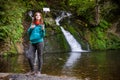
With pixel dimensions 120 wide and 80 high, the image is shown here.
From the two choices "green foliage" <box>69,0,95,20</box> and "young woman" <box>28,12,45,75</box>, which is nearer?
"young woman" <box>28,12,45,75</box>

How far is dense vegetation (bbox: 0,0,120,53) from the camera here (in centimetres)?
2317

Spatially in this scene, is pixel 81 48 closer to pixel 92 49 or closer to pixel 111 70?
pixel 92 49

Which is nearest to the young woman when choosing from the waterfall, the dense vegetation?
the dense vegetation

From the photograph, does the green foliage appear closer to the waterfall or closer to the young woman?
the waterfall

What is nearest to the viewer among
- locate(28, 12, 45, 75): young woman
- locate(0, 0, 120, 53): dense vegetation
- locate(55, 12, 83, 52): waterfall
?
locate(28, 12, 45, 75): young woman

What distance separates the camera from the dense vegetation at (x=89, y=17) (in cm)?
2317

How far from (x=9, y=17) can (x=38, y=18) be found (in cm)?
1193

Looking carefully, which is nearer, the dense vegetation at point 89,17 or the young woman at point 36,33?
the young woman at point 36,33

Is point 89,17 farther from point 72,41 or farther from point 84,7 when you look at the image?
point 72,41

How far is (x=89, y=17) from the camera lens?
27.9 meters

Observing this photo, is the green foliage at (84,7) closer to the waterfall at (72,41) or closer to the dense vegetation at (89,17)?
the dense vegetation at (89,17)

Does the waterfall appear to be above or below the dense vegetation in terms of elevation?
below

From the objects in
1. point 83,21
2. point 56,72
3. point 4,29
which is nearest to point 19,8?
point 4,29

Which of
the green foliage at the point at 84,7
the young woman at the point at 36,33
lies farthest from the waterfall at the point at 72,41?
the young woman at the point at 36,33
